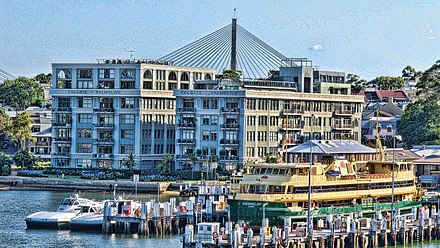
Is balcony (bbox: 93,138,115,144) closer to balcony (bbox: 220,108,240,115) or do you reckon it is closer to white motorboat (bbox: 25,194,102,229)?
balcony (bbox: 220,108,240,115)

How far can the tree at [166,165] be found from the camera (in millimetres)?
151625

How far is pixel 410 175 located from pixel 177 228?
20831 mm

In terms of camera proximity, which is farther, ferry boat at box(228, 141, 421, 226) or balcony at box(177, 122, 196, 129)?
balcony at box(177, 122, 196, 129)

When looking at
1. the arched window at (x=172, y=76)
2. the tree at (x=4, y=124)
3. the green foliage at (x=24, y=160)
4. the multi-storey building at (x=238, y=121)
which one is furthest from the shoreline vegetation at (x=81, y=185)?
the tree at (x=4, y=124)

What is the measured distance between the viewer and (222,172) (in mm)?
149500

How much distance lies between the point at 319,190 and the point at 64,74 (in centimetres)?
7507

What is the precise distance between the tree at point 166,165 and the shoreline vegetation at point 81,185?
30.5 feet

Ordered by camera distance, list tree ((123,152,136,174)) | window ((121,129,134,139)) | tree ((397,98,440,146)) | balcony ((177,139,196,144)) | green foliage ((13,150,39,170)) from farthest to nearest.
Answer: tree ((397,98,440,146))
green foliage ((13,150,39,170))
window ((121,129,134,139))
balcony ((177,139,196,144))
tree ((123,152,136,174))

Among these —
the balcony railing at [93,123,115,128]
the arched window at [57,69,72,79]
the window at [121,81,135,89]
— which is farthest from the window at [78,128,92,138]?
the arched window at [57,69,72,79]

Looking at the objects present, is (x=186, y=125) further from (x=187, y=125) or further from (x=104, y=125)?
(x=104, y=125)

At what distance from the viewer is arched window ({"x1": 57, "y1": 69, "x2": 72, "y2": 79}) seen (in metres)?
160

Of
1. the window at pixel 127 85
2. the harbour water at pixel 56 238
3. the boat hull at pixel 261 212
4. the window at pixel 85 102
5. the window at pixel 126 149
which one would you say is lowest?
the harbour water at pixel 56 238

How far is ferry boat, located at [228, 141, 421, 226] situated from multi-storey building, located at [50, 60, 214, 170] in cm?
5926

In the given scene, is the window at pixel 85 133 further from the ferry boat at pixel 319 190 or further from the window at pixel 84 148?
the ferry boat at pixel 319 190
